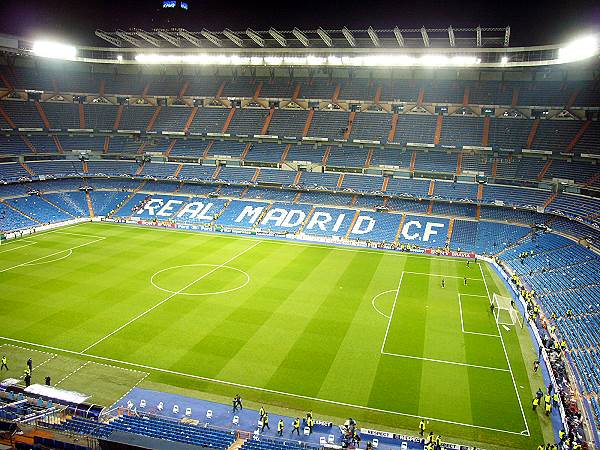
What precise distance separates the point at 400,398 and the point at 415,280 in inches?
729

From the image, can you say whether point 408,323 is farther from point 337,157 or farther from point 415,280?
point 337,157

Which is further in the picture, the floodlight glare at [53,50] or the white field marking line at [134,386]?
the floodlight glare at [53,50]

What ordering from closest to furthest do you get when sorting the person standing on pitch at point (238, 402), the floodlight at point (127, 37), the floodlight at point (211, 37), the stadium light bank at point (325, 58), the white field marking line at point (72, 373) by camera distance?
the person standing on pitch at point (238, 402) < the white field marking line at point (72, 373) < the stadium light bank at point (325, 58) < the floodlight at point (211, 37) < the floodlight at point (127, 37)

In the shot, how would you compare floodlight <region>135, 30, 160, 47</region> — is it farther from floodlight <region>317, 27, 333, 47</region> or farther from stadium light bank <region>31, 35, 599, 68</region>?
floodlight <region>317, 27, 333, 47</region>

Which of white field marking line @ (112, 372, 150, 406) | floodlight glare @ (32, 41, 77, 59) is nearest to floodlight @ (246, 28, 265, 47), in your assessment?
floodlight glare @ (32, 41, 77, 59)

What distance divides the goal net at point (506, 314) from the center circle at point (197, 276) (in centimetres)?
1921

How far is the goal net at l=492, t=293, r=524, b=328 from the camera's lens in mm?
31203

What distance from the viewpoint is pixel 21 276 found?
37.2 m

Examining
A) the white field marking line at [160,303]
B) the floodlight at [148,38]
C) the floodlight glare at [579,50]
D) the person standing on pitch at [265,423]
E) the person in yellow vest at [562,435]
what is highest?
the floodlight at [148,38]

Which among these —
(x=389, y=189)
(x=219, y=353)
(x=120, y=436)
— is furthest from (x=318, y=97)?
(x=120, y=436)

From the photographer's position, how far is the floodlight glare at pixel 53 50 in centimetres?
6662

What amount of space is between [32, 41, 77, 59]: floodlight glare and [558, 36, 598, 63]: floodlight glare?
68.6m

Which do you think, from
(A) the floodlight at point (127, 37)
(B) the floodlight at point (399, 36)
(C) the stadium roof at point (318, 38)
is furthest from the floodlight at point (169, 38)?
(B) the floodlight at point (399, 36)

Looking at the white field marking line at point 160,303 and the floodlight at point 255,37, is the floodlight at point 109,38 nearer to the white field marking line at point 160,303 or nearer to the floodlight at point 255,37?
the floodlight at point 255,37
